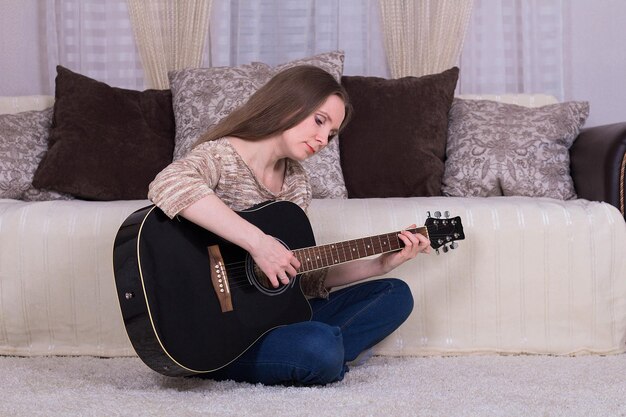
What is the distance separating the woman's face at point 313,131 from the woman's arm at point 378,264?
0.29 m

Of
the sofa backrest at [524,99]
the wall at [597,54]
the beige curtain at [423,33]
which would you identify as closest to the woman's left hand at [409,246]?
the sofa backrest at [524,99]

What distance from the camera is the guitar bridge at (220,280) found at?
1700 millimetres

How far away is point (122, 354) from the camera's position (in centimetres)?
227

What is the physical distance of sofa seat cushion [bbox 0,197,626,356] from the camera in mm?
2236

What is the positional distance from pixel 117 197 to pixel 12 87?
1220mm

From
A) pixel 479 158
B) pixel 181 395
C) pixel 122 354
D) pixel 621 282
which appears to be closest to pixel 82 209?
pixel 122 354

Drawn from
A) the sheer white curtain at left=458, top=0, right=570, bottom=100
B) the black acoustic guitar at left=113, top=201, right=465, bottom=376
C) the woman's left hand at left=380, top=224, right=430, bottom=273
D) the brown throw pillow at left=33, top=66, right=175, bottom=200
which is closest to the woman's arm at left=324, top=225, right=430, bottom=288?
the woman's left hand at left=380, top=224, right=430, bottom=273

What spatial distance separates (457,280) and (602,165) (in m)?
0.63

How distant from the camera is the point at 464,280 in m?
2.24

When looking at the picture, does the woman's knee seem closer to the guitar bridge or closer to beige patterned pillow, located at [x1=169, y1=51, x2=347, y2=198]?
the guitar bridge

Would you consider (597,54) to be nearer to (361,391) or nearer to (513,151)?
(513,151)

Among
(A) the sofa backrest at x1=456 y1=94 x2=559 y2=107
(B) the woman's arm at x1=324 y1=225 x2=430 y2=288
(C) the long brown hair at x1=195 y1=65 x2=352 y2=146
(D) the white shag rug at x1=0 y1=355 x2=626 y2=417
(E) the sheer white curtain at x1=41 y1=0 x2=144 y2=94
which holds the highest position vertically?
(E) the sheer white curtain at x1=41 y1=0 x2=144 y2=94

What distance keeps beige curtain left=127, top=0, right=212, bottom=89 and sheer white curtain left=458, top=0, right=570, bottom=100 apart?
3.68ft

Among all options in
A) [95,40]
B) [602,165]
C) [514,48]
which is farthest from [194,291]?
[514,48]
